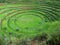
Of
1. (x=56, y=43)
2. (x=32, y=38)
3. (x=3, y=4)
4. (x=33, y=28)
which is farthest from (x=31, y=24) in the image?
(x=3, y=4)

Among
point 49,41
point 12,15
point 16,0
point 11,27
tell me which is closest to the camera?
point 49,41

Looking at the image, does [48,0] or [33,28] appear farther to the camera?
[48,0]

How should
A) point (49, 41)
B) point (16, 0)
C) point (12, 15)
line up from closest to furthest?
point (49, 41) < point (12, 15) < point (16, 0)

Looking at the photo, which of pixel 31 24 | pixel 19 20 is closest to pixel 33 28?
pixel 31 24

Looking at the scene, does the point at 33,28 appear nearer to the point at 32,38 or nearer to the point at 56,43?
the point at 32,38

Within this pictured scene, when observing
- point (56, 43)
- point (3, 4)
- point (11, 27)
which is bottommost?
point (56, 43)

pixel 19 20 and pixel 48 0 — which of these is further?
pixel 48 0

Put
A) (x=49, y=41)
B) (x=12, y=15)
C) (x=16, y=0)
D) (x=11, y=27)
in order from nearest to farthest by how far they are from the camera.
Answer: (x=49, y=41), (x=11, y=27), (x=12, y=15), (x=16, y=0)

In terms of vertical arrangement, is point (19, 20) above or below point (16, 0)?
below

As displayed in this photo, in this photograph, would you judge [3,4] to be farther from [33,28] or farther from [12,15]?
[33,28]
